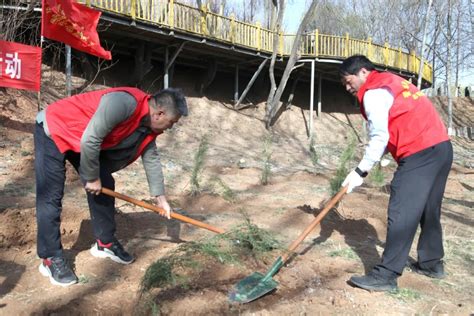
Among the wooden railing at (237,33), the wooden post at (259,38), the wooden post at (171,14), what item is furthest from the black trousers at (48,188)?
the wooden post at (259,38)

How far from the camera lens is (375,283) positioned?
121 inches

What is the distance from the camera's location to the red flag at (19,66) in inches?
316

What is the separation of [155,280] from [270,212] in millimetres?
2631

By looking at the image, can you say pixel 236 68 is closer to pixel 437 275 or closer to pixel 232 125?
pixel 232 125

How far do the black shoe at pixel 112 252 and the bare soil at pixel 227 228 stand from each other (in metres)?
0.05

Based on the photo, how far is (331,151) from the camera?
1579 cm

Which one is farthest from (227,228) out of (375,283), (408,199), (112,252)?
(408,199)

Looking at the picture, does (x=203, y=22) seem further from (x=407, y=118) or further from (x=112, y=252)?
(x=407, y=118)

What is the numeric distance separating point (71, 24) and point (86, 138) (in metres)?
7.27

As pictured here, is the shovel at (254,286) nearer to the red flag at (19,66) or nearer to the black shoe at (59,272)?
the black shoe at (59,272)

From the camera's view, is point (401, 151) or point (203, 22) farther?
point (203, 22)

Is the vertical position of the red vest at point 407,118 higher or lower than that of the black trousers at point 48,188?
higher

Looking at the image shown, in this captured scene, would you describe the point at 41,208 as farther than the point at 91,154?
Yes

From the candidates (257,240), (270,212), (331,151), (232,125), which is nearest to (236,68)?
(232,125)
